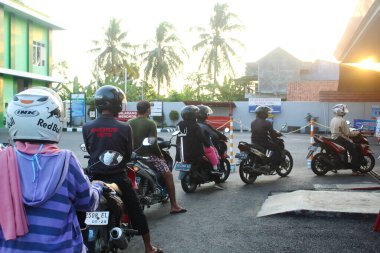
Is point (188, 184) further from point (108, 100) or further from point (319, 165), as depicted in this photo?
point (108, 100)

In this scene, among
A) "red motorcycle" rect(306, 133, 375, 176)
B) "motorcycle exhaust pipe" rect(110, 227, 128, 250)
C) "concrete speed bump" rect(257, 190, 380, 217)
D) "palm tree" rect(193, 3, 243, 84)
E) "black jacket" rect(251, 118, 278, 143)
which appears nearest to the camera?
"motorcycle exhaust pipe" rect(110, 227, 128, 250)

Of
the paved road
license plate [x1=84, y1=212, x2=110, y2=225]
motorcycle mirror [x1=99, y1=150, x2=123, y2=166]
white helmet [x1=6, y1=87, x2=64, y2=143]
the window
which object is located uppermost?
the window

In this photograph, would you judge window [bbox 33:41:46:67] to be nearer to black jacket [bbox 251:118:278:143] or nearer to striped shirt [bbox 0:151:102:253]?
black jacket [bbox 251:118:278:143]

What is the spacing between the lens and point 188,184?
27.0 ft

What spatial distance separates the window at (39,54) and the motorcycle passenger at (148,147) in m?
26.3

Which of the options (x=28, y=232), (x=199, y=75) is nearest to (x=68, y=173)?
(x=28, y=232)

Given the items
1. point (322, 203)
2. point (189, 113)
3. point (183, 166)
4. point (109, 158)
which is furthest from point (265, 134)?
point (109, 158)

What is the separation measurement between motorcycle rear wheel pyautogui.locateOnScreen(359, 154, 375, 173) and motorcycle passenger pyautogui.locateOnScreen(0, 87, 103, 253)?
9.24 meters

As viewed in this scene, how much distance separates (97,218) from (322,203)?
13.3ft

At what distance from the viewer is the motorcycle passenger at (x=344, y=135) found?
10328mm

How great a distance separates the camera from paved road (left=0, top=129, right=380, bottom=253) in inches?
196

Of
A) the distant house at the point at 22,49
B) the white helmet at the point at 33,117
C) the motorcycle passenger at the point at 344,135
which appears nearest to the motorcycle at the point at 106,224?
the white helmet at the point at 33,117

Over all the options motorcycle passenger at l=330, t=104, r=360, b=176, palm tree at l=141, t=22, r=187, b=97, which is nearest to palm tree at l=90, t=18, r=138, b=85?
palm tree at l=141, t=22, r=187, b=97

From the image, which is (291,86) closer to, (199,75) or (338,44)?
(199,75)
